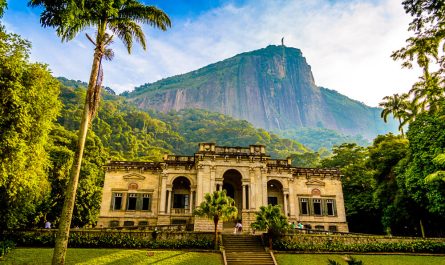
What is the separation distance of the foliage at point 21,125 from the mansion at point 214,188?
11.5 metres

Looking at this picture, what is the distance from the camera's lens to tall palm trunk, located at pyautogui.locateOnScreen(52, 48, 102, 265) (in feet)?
40.0

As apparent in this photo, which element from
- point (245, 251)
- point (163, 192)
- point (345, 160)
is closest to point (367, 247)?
point (245, 251)

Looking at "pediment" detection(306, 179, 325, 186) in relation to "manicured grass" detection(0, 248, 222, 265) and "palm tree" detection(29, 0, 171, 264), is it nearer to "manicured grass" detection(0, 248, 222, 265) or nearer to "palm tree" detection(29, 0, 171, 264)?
"manicured grass" detection(0, 248, 222, 265)

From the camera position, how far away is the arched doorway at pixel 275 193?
112 feet

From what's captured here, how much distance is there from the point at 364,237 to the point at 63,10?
79.1ft

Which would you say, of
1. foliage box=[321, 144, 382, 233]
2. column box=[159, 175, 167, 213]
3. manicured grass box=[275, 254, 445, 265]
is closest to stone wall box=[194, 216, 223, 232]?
column box=[159, 175, 167, 213]

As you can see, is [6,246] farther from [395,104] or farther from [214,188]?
[395,104]

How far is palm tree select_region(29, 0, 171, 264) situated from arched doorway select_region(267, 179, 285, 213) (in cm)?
2263

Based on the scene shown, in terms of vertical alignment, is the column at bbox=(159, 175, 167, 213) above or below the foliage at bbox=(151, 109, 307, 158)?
below

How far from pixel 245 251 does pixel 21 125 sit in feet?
54.3

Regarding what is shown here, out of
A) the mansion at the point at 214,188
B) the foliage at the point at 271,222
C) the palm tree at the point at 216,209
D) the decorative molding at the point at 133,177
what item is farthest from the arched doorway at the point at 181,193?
the foliage at the point at 271,222

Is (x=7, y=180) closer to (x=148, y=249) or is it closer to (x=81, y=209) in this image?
(x=148, y=249)

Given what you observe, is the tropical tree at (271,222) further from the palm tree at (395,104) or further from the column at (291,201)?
the palm tree at (395,104)

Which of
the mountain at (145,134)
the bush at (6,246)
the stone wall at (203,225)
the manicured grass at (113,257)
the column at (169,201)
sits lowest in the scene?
the manicured grass at (113,257)
